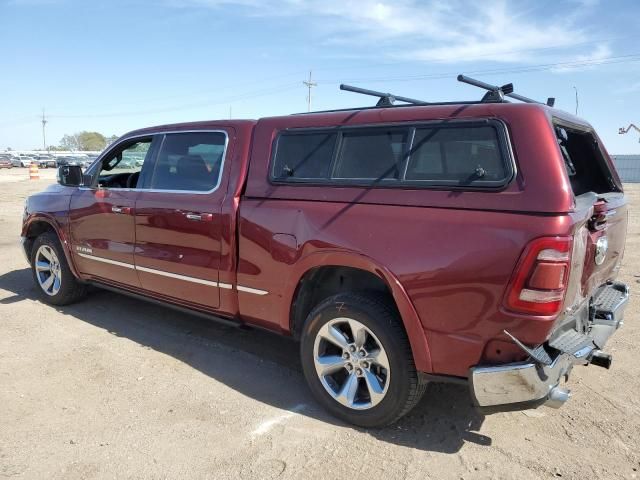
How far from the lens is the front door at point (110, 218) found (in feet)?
14.8

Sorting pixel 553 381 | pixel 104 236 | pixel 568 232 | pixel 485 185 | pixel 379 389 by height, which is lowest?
pixel 379 389

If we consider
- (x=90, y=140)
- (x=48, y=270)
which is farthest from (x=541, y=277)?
(x=90, y=140)

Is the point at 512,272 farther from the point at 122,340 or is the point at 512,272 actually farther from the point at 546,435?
the point at 122,340

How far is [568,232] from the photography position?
95.3 inches

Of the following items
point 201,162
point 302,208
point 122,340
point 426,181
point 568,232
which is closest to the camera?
point 568,232

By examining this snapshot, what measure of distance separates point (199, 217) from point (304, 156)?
0.99m

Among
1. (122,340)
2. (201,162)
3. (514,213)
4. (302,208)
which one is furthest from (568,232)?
(122,340)

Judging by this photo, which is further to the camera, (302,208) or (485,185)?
(302,208)

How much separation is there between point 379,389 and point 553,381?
0.96m

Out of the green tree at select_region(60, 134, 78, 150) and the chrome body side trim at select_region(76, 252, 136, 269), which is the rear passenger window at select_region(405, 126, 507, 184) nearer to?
the chrome body side trim at select_region(76, 252, 136, 269)

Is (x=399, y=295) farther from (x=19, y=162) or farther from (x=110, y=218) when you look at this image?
(x=19, y=162)

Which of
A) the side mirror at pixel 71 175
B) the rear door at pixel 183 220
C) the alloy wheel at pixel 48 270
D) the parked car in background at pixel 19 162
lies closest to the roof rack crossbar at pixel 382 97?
the rear door at pixel 183 220

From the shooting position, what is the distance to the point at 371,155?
123 inches

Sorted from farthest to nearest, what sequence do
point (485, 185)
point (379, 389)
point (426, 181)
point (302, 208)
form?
point (302, 208) → point (379, 389) → point (426, 181) → point (485, 185)
